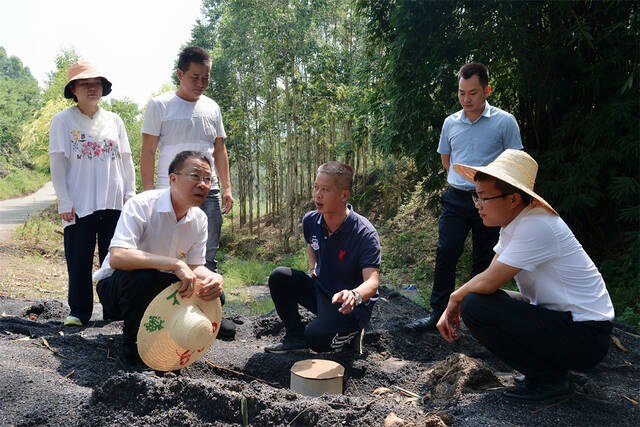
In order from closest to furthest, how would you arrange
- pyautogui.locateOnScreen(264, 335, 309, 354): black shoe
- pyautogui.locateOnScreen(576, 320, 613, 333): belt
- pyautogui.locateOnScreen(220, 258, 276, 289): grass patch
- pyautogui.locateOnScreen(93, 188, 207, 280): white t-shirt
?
pyautogui.locateOnScreen(576, 320, 613, 333): belt < pyautogui.locateOnScreen(93, 188, 207, 280): white t-shirt < pyautogui.locateOnScreen(264, 335, 309, 354): black shoe < pyautogui.locateOnScreen(220, 258, 276, 289): grass patch

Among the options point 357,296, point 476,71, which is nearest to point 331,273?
point 357,296

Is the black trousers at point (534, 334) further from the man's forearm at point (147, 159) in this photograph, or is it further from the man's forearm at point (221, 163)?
the man's forearm at point (147, 159)

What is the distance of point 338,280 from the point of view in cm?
300

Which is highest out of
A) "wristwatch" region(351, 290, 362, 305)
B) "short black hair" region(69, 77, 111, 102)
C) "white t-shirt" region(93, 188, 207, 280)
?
"short black hair" region(69, 77, 111, 102)

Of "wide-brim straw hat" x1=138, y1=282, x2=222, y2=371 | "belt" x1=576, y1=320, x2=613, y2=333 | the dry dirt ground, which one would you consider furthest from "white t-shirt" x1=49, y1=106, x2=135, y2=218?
"belt" x1=576, y1=320, x2=613, y2=333

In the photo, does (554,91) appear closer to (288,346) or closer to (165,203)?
(288,346)

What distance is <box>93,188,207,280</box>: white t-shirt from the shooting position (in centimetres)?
252

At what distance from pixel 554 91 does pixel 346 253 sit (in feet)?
13.2

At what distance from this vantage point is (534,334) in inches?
83.4

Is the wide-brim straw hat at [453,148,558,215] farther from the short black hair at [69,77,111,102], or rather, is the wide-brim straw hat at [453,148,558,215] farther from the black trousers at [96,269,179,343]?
the short black hair at [69,77,111,102]

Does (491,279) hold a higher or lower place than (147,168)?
lower

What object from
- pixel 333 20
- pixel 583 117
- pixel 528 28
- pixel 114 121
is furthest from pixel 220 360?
pixel 333 20

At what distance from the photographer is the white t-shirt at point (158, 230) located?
252 cm

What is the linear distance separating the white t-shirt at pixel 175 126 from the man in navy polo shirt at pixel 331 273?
92 cm
